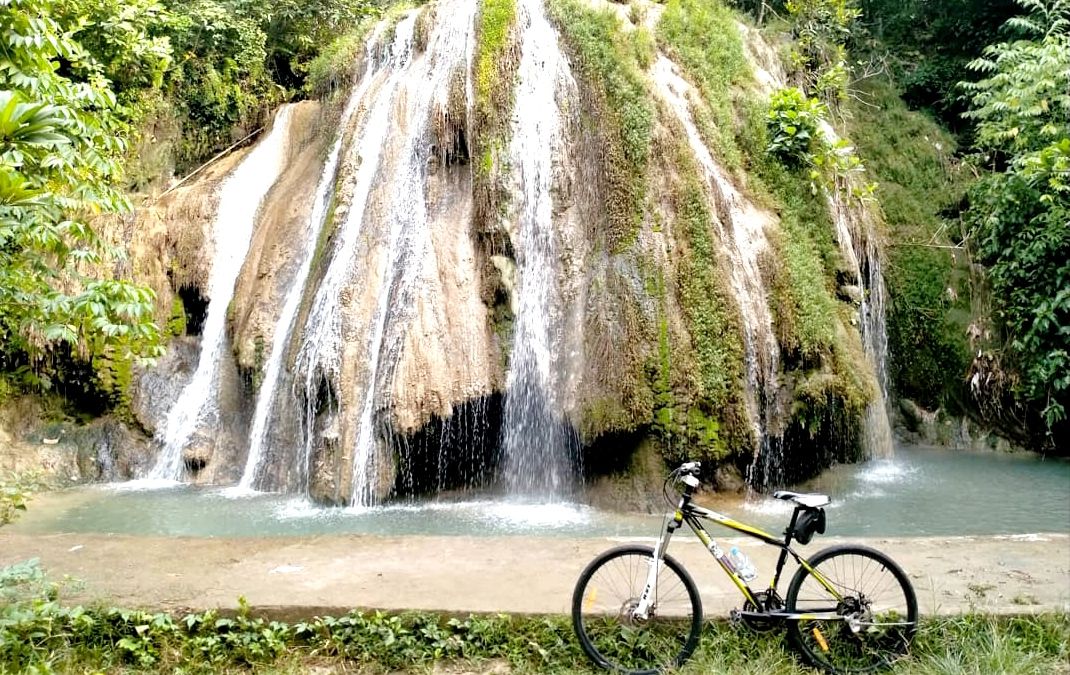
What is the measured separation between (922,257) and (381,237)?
8335 millimetres

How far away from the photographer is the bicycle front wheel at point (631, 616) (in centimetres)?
406

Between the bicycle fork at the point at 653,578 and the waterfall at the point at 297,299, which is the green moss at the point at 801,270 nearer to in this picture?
the bicycle fork at the point at 653,578

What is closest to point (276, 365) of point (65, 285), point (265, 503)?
point (265, 503)

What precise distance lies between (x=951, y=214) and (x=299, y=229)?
10114 millimetres

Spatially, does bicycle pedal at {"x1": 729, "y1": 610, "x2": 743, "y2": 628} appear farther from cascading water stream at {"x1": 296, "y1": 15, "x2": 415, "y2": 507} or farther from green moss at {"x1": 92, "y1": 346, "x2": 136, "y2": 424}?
green moss at {"x1": 92, "y1": 346, "x2": 136, "y2": 424}

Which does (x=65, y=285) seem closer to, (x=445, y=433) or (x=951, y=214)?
(x=445, y=433)

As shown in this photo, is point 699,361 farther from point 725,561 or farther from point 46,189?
point 46,189

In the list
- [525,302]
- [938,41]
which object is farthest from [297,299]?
[938,41]

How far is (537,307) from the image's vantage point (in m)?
9.14

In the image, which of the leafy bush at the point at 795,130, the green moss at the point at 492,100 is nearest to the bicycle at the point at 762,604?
the green moss at the point at 492,100

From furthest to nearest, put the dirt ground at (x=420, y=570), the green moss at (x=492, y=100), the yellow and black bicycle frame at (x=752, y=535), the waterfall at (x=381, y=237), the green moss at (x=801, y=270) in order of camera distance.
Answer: the green moss at (x=492, y=100)
the green moss at (x=801, y=270)
the waterfall at (x=381, y=237)
the dirt ground at (x=420, y=570)
the yellow and black bicycle frame at (x=752, y=535)

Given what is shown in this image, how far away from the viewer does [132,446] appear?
33.8 ft

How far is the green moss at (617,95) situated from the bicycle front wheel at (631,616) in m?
5.00

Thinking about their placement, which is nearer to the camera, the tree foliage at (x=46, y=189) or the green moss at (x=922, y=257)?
the tree foliage at (x=46, y=189)
